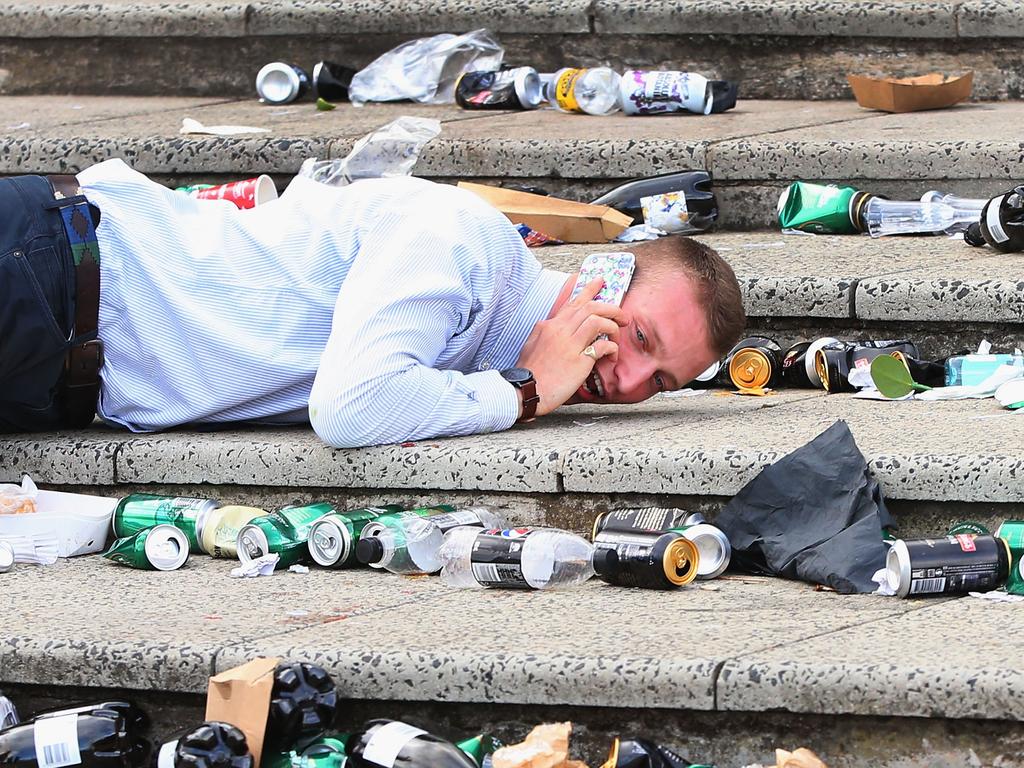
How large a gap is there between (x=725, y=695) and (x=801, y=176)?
2407 millimetres

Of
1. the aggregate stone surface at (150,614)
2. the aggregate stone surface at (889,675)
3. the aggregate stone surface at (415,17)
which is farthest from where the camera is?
the aggregate stone surface at (415,17)

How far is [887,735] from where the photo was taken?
233 cm

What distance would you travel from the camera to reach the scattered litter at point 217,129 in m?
5.01

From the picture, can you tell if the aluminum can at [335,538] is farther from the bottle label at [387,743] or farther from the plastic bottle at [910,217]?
the plastic bottle at [910,217]

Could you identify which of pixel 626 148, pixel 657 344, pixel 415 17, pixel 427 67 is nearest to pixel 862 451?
pixel 657 344

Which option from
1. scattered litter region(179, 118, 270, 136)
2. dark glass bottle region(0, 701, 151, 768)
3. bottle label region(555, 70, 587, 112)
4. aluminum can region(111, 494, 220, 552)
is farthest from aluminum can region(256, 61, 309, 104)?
dark glass bottle region(0, 701, 151, 768)

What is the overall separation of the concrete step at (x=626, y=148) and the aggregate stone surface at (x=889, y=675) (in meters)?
2.11

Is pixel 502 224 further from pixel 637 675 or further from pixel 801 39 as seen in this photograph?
pixel 801 39

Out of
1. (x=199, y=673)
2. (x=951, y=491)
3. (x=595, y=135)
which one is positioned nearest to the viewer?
(x=199, y=673)

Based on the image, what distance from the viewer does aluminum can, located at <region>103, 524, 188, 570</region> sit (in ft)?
10.2

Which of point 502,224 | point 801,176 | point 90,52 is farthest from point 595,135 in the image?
point 90,52

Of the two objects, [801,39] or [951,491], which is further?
[801,39]

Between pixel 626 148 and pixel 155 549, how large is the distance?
2.02 meters

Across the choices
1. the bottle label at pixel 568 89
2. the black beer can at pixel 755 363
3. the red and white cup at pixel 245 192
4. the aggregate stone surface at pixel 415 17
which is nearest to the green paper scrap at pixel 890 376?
the black beer can at pixel 755 363
